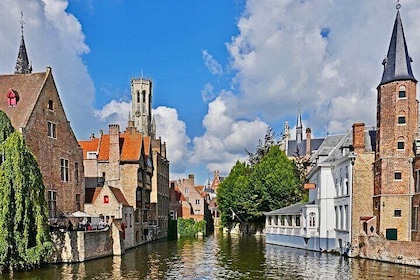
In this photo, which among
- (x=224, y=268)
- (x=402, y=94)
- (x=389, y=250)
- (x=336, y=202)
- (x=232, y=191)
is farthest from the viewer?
(x=232, y=191)

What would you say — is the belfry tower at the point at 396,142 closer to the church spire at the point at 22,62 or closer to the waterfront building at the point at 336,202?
the waterfront building at the point at 336,202

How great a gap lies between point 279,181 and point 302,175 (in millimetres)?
9399

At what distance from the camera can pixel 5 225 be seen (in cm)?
2477

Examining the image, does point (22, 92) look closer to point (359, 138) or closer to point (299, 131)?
point (359, 138)

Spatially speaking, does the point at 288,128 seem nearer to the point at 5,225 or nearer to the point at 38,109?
the point at 38,109

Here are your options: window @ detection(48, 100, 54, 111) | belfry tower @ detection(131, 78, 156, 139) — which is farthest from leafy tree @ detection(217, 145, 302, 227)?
belfry tower @ detection(131, 78, 156, 139)

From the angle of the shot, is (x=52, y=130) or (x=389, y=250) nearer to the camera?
(x=389, y=250)

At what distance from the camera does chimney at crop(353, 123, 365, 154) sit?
3469 cm

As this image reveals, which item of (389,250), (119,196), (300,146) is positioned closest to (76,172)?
(119,196)

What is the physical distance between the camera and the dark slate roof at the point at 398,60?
3328cm

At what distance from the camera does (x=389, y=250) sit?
30.3 meters

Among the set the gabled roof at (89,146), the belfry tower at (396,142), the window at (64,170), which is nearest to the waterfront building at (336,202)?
the belfry tower at (396,142)

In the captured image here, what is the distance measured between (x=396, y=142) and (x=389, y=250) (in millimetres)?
7754

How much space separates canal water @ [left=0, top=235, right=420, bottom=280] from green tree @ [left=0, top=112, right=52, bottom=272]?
1104mm
